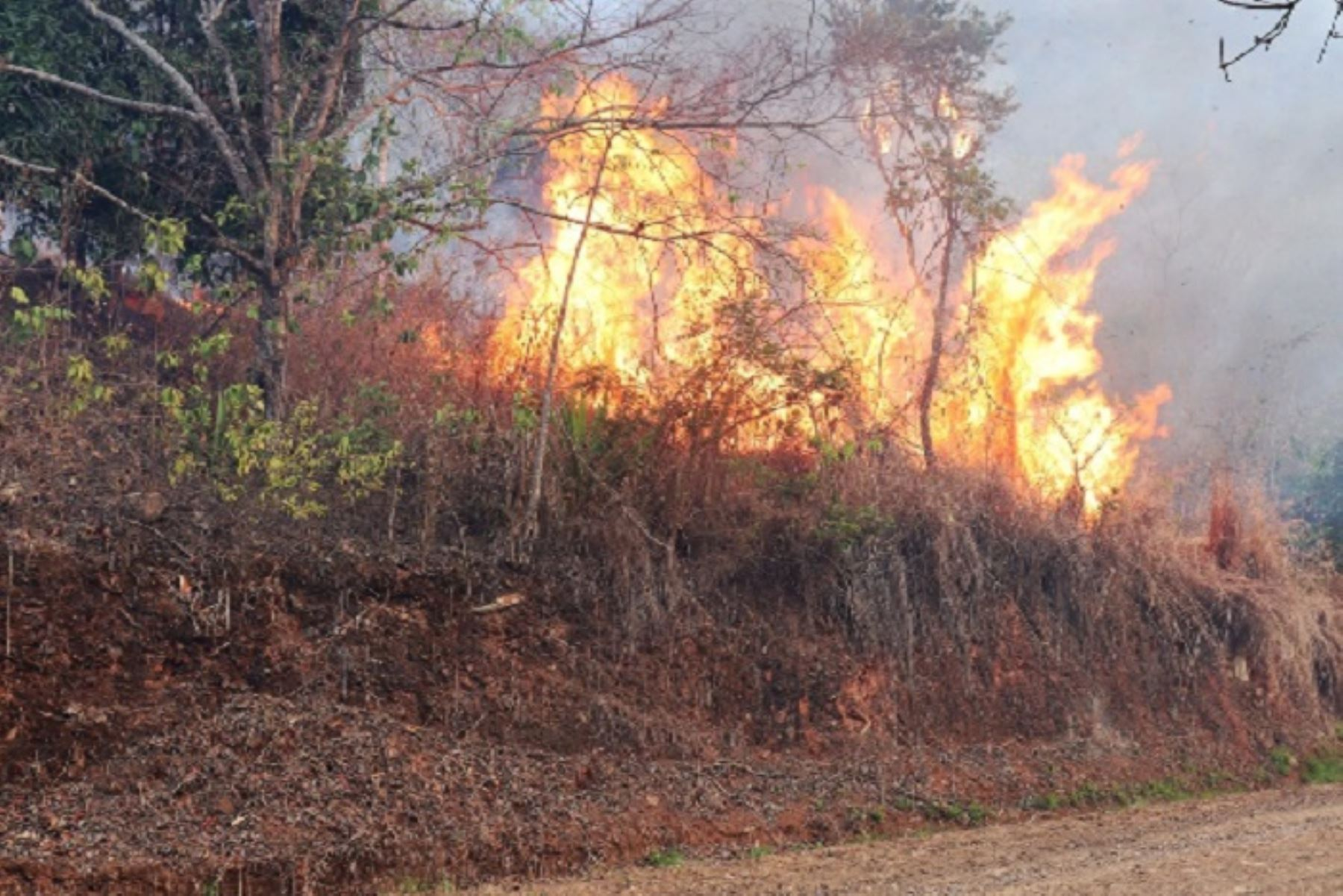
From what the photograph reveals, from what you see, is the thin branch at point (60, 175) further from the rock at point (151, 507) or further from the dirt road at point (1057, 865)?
the dirt road at point (1057, 865)

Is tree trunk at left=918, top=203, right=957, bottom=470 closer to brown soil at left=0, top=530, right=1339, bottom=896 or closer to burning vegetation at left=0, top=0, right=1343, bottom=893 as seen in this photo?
burning vegetation at left=0, top=0, right=1343, bottom=893

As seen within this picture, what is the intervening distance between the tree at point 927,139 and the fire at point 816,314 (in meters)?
0.31

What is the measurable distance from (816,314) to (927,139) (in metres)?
4.63

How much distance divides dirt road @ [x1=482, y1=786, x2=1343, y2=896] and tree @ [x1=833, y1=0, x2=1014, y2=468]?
5262mm

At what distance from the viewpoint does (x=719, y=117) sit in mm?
12766

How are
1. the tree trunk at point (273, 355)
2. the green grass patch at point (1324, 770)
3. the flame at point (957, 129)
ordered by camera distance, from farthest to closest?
1. the flame at point (957, 129)
2. the green grass patch at point (1324, 770)
3. the tree trunk at point (273, 355)

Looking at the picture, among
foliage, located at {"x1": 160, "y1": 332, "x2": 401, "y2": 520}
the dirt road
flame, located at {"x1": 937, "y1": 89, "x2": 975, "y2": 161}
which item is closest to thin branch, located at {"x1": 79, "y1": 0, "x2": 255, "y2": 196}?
foliage, located at {"x1": 160, "y1": 332, "x2": 401, "y2": 520}

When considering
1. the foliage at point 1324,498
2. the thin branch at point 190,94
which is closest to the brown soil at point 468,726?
the thin branch at point 190,94

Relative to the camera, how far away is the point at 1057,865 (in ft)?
31.4

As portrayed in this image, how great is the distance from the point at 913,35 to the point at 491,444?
10.7 metres

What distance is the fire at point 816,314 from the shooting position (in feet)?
41.1

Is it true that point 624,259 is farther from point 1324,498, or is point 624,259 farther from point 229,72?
point 1324,498

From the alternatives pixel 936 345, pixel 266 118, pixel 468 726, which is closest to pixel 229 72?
pixel 266 118

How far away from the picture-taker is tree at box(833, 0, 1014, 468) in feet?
51.6
